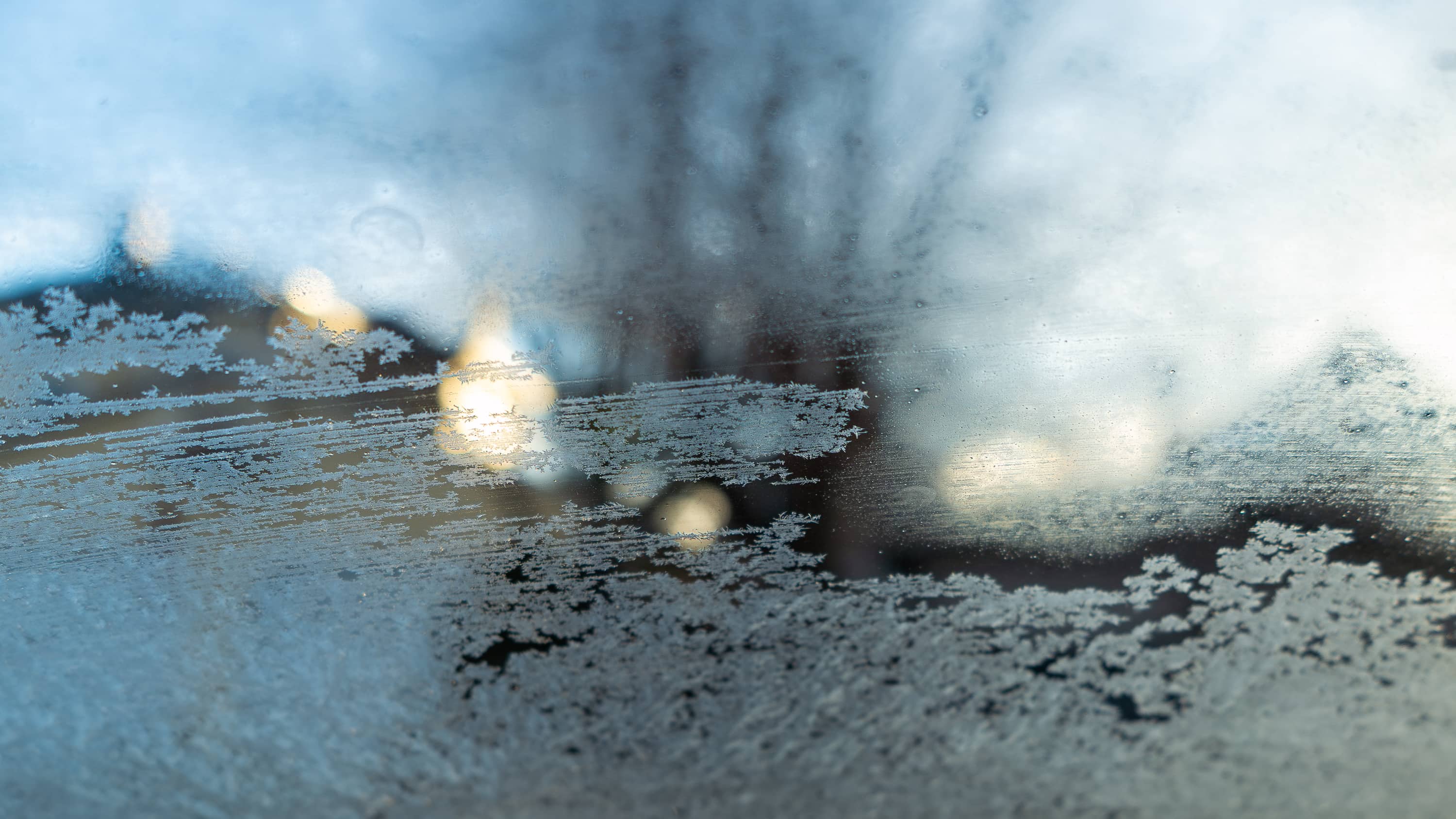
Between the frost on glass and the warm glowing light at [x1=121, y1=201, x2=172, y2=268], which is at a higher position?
the warm glowing light at [x1=121, y1=201, x2=172, y2=268]

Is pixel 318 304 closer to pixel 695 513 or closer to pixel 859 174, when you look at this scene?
pixel 695 513

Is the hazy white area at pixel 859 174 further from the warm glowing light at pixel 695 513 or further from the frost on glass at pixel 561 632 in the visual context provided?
the warm glowing light at pixel 695 513

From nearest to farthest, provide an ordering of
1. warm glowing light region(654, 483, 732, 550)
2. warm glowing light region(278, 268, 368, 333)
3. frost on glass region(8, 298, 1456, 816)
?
frost on glass region(8, 298, 1456, 816) → warm glowing light region(654, 483, 732, 550) → warm glowing light region(278, 268, 368, 333)

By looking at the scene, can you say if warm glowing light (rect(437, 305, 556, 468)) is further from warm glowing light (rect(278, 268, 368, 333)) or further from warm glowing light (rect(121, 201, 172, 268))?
warm glowing light (rect(121, 201, 172, 268))

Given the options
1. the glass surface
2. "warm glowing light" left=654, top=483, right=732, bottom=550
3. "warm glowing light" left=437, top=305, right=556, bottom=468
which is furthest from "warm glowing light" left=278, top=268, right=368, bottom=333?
"warm glowing light" left=654, top=483, right=732, bottom=550

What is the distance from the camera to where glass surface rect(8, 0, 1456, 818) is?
51.7 inches

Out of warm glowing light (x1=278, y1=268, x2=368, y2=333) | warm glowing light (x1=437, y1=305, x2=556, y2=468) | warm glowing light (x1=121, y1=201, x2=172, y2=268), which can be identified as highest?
warm glowing light (x1=121, y1=201, x2=172, y2=268)

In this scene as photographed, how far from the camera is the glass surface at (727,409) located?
1.31 meters

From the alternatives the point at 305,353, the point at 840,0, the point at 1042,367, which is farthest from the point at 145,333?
the point at 1042,367

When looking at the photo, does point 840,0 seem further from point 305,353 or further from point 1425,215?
point 305,353

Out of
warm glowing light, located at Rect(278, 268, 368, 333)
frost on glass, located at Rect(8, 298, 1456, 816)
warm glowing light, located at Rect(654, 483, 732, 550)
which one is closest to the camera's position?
frost on glass, located at Rect(8, 298, 1456, 816)

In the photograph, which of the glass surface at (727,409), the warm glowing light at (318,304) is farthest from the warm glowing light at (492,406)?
the warm glowing light at (318,304)

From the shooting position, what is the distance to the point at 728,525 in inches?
57.7

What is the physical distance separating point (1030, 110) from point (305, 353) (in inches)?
65.7
